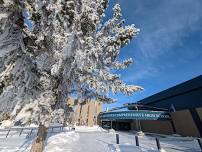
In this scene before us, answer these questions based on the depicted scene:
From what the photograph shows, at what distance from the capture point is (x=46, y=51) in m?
6.87

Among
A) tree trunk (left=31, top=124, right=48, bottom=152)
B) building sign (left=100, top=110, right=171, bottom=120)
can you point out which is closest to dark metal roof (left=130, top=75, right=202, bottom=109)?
building sign (left=100, top=110, right=171, bottom=120)

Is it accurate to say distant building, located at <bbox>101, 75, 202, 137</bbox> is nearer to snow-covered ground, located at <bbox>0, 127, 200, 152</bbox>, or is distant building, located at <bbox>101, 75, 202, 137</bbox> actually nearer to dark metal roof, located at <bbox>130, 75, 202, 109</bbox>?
dark metal roof, located at <bbox>130, 75, 202, 109</bbox>

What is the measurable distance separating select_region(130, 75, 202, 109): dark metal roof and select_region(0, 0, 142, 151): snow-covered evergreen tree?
21.2m

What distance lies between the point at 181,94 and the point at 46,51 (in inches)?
1047

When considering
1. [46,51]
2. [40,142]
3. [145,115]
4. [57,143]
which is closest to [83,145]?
[57,143]

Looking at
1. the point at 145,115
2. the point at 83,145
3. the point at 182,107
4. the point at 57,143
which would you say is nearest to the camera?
the point at 57,143

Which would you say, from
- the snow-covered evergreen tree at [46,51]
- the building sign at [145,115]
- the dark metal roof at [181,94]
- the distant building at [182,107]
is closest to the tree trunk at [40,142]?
the snow-covered evergreen tree at [46,51]

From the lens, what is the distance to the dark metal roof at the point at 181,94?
24328 millimetres

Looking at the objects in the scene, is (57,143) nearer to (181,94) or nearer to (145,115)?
(145,115)

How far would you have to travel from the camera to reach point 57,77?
24.3 feet

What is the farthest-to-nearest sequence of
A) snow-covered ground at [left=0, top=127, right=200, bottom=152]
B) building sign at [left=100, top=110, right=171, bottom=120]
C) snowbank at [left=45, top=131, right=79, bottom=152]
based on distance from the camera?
1. building sign at [left=100, top=110, right=171, bottom=120]
2. snow-covered ground at [left=0, top=127, right=200, bottom=152]
3. snowbank at [left=45, top=131, right=79, bottom=152]

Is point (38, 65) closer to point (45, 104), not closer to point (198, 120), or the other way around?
point (45, 104)

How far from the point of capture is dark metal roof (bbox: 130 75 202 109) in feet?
79.8

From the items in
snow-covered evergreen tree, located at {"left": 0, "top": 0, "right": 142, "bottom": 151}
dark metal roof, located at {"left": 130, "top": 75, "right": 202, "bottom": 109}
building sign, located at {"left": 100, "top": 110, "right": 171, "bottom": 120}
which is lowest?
snow-covered evergreen tree, located at {"left": 0, "top": 0, "right": 142, "bottom": 151}
